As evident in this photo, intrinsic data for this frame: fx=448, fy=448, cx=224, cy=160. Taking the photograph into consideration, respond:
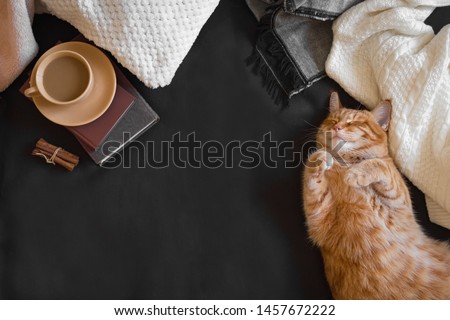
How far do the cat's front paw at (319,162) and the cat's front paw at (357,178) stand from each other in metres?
0.06

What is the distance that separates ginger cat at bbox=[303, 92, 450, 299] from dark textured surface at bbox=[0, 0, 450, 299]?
0.07 metres

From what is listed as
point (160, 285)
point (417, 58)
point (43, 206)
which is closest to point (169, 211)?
point (160, 285)

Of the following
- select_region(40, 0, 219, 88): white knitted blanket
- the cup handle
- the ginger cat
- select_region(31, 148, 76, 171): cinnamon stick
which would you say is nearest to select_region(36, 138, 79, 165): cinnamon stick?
select_region(31, 148, 76, 171): cinnamon stick

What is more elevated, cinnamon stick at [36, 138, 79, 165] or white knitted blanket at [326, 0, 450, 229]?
cinnamon stick at [36, 138, 79, 165]

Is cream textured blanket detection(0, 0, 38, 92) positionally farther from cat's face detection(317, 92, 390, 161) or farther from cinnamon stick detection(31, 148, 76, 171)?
cat's face detection(317, 92, 390, 161)

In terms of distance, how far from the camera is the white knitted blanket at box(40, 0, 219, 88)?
1.09 metres

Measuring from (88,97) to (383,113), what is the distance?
779 mm

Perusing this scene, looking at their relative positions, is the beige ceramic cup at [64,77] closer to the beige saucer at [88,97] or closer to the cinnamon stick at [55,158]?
the beige saucer at [88,97]

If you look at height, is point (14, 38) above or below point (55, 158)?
above

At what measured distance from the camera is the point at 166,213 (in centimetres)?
119

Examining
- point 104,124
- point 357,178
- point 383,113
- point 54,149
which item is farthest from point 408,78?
point 54,149

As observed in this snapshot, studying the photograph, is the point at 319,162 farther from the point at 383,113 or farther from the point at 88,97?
the point at 88,97

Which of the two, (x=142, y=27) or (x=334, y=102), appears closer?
(x=142, y=27)

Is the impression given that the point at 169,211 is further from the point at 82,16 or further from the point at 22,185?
the point at 82,16
